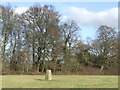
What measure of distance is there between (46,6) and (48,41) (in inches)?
260

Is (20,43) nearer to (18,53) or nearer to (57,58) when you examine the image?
(18,53)

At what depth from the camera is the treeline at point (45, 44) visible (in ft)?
142

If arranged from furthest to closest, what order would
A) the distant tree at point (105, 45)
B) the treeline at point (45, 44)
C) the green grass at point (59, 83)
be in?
the distant tree at point (105, 45) < the treeline at point (45, 44) < the green grass at point (59, 83)

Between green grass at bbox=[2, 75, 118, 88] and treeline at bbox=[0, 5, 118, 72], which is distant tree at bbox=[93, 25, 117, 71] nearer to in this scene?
treeline at bbox=[0, 5, 118, 72]

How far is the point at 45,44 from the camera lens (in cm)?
4547

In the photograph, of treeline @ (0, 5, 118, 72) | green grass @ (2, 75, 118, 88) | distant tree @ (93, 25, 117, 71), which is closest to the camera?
green grass @ (2, 75, 118, 88)

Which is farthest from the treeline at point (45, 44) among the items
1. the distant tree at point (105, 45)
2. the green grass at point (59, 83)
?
the green grass at point (59, 83)

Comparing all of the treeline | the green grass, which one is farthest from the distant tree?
the green grass

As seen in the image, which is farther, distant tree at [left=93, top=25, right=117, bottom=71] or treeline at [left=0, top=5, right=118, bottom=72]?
distant tree at [left=93, top=25, right=117, bottom=71]

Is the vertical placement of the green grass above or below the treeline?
below

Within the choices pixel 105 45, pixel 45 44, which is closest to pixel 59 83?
pixel 45 44

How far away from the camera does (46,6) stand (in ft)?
154

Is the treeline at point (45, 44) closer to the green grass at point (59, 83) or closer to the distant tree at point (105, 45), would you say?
the distant tree at point (105, 45)

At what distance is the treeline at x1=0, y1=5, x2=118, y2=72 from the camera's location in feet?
142
